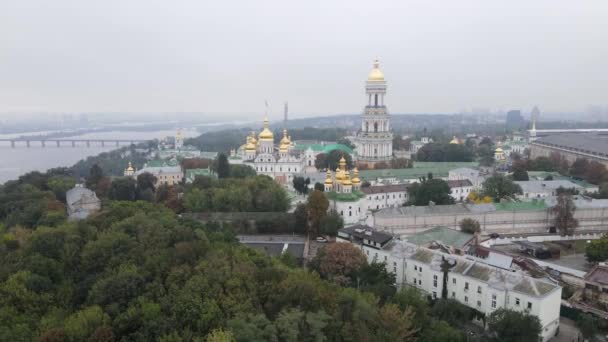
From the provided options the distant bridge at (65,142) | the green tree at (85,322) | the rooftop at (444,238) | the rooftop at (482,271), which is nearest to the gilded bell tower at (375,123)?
the rooftop at (444,238)

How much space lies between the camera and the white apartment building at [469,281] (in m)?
16.9

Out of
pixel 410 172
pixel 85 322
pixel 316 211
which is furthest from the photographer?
pixel 410 172

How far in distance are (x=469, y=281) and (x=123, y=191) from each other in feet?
78.2

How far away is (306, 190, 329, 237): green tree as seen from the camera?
26.3 metres

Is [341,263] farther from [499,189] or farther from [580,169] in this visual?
[580,169]

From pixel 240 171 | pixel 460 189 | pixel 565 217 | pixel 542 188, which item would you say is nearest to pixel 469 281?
pixel 565 217

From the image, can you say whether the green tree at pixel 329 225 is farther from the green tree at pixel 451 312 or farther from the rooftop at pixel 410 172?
the rooftop at pixel 410 172

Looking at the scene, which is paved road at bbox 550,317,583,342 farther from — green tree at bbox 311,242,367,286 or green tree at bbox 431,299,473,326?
green tree at bbox 311,242,367,286

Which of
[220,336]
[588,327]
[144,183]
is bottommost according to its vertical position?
[588,327]

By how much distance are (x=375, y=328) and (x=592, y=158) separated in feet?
149

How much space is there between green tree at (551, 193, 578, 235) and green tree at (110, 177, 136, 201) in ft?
87.4

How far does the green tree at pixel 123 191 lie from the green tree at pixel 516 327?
25.4m

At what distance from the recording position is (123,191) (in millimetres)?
33531

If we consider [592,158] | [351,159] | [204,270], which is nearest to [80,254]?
[204,270]
